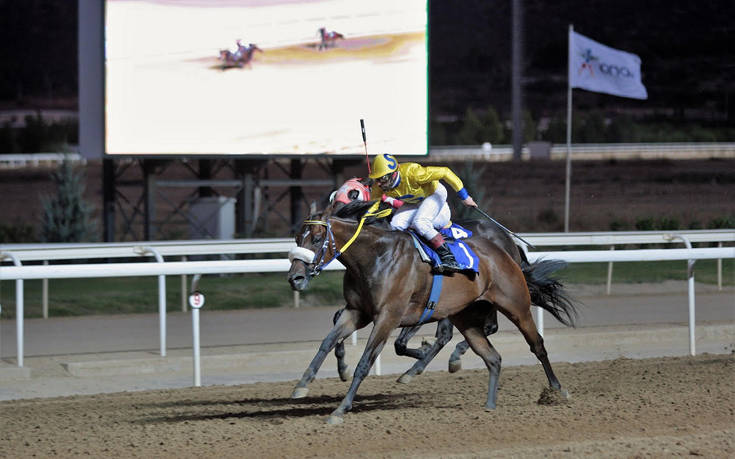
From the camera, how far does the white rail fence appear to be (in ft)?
22.9

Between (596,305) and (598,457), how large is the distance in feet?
22.2

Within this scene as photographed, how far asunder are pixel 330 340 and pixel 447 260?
0.77 m

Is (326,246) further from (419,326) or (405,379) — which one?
(405,379)

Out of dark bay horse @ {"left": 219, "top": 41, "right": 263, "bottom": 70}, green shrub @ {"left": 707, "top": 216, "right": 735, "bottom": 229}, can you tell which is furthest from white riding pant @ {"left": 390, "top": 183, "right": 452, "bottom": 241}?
green shrub @ {"left": 707, "top": 216, "right": 735, "bottom": 229}

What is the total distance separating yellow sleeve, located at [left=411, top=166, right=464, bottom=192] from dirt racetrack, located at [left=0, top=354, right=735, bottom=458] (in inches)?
48.6

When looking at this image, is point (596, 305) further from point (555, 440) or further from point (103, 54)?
point (103, 54)

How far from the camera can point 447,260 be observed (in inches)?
237

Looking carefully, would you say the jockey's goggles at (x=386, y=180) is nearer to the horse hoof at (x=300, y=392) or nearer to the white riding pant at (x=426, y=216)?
the white riding pant at (x=426, y=216)

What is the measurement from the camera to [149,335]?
955cm

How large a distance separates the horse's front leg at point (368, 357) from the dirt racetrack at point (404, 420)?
0.10 m

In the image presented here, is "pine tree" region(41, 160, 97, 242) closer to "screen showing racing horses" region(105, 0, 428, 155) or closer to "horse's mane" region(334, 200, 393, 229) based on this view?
"screen showing racing horses" region(105, 0, 428, 155)

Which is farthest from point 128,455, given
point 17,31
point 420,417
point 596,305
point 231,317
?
point 17,31

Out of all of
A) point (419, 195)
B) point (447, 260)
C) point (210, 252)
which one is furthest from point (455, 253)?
point (210, 252)

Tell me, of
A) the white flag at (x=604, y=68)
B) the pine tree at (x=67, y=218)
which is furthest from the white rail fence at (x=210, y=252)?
the pine tree at (x=67, y=218)
